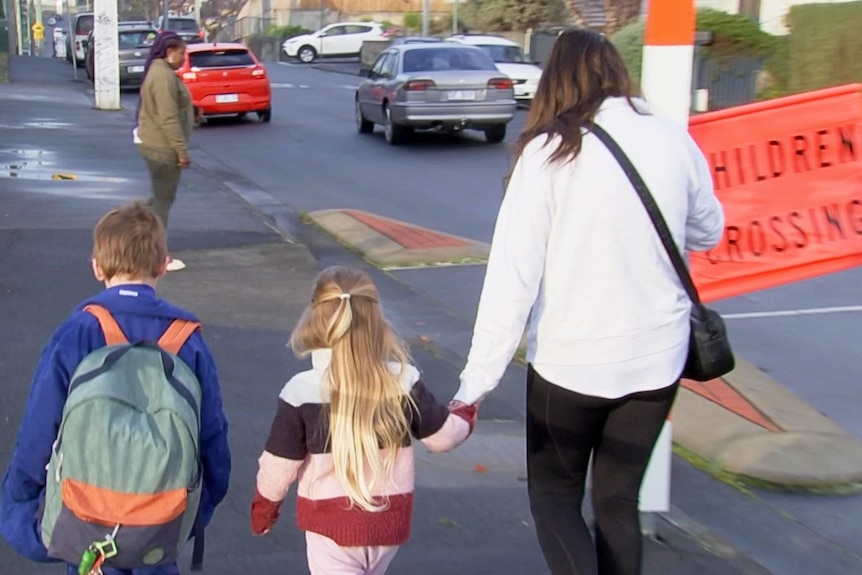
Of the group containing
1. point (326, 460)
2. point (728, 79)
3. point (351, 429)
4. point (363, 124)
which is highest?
point (728, 79)

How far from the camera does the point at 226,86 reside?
2248 centimetres

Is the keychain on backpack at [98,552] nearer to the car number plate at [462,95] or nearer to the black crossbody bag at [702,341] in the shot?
the black crossbody bag at [702,341]

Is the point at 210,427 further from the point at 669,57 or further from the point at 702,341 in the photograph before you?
the point at 669,57

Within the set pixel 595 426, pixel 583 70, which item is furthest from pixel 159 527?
pixel 583 70

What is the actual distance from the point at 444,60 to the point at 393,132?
5.15 ft

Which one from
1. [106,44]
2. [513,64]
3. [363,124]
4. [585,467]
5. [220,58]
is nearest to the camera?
[585,467]

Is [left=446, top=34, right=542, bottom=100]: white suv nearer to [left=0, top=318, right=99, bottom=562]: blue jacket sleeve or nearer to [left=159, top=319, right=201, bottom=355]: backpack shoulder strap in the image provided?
[left=159, top=319, right=201, bottom=355]: backpack shoulder strap

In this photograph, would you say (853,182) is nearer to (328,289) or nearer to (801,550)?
(801,550)

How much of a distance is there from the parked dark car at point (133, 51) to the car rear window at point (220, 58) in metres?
7.47

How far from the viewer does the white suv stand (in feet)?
81.5

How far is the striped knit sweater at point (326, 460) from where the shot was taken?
3098mm

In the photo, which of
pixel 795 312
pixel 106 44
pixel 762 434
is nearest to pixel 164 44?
pixel 795 312

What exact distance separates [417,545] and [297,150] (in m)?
14.6

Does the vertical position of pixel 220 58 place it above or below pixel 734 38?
below
